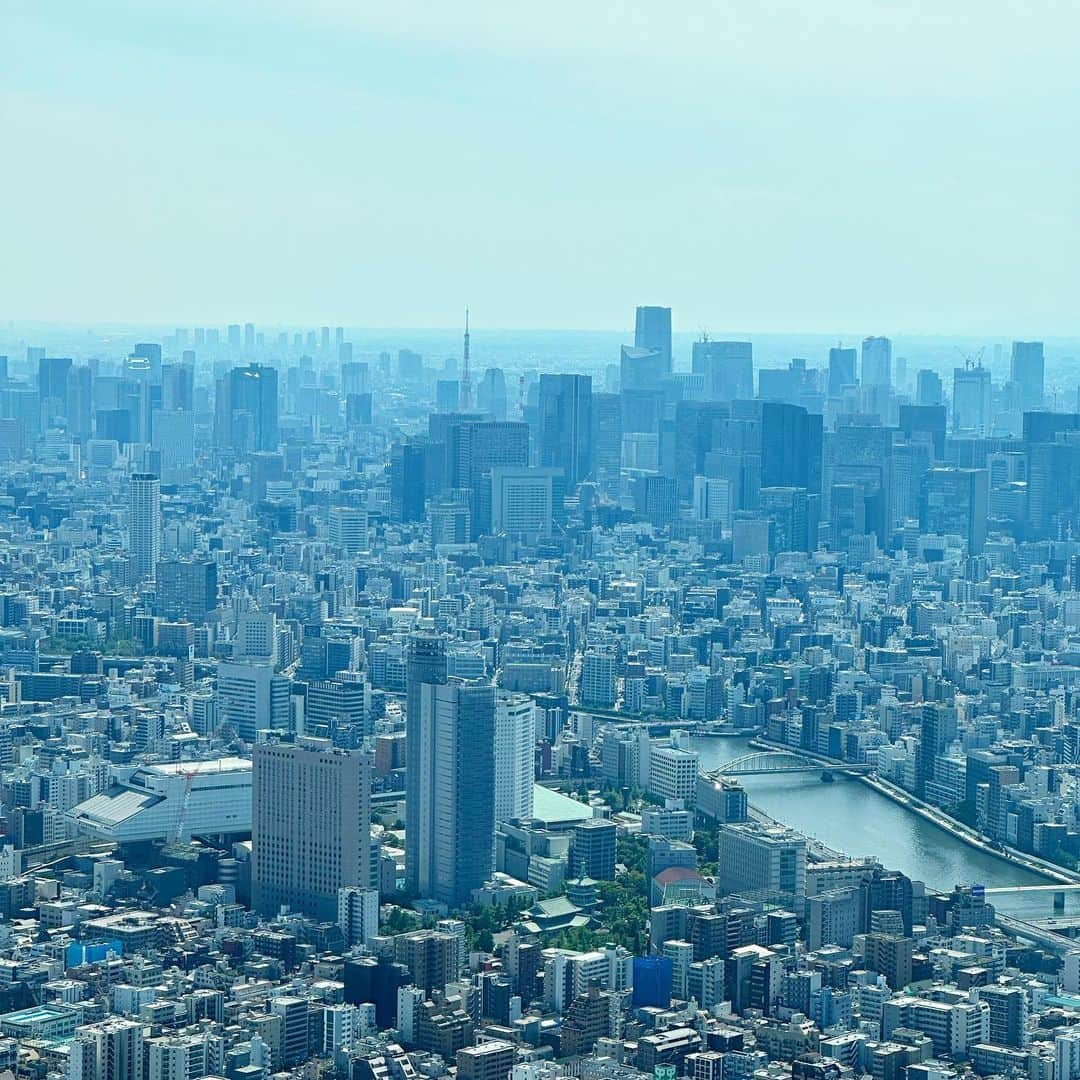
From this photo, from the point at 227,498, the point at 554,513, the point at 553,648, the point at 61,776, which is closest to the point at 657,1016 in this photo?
the point at 61,776

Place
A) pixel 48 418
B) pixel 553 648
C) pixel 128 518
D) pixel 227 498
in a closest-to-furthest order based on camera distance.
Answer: pixel 553 648 < pixel 128 518 < pixel 227 498 < pixel 48 418

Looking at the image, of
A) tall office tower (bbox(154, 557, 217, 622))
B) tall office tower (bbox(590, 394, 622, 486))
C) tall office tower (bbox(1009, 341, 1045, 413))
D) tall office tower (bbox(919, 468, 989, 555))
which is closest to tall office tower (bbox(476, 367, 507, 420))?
tall office tower (bbox(590, 394, 622, 486))

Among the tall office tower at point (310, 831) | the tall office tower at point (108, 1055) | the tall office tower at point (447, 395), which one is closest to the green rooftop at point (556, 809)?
the tall office tower at point (310, 831)

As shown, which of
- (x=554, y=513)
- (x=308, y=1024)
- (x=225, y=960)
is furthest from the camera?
(x=554, y=513)

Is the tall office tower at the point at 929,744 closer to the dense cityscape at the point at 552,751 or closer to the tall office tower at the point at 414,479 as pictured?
the dense cityscape at the point at 552,751

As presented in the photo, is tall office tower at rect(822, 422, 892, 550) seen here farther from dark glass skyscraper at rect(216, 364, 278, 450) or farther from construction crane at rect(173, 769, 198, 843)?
construction crane at rect(173, 769, 198, 843)

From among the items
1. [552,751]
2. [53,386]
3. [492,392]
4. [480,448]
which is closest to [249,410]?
[53,386]

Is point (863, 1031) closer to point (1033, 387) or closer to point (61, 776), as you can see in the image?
point (61, 776)
